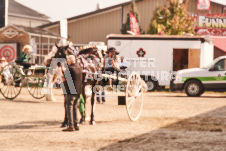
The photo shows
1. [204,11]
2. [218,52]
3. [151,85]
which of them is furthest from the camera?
[204,11]

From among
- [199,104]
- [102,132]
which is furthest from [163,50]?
[102,132]

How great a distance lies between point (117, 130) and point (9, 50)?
71.9 feet

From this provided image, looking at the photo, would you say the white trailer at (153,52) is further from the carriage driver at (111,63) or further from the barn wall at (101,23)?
the barn wall at (101,23)

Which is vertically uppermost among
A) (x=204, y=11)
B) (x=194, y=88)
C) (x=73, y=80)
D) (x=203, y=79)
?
(x=204, y=11)

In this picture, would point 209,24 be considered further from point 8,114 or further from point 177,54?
point 8,114

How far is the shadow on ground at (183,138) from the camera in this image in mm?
9023

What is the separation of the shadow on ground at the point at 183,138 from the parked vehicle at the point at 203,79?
378 inches

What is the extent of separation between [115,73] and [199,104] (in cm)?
584

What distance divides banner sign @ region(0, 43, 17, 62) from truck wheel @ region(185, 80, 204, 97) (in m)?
13.7

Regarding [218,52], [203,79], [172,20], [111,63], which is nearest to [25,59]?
[111,63]

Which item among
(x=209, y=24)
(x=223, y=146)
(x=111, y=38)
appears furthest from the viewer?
(x=209, y=24)

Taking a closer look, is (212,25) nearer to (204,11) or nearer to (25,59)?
(204,11)

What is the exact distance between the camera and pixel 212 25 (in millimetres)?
40500

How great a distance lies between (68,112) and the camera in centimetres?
1085
